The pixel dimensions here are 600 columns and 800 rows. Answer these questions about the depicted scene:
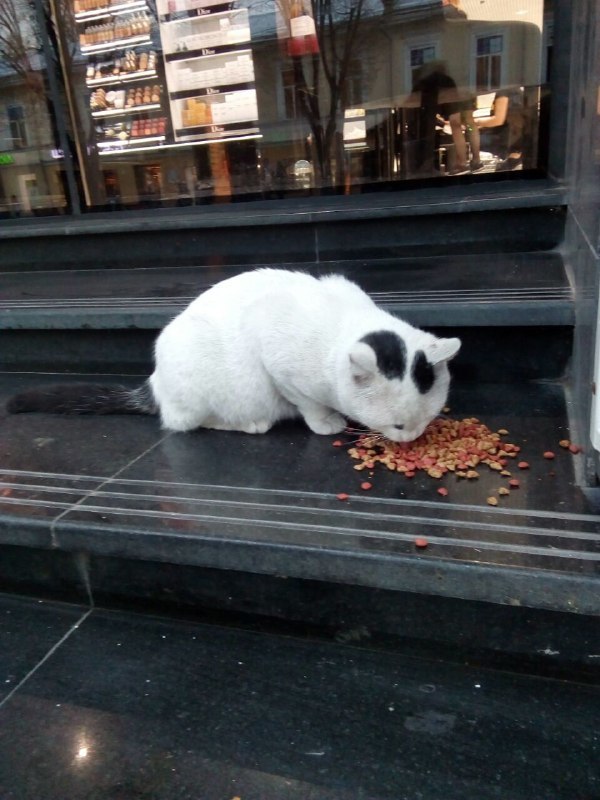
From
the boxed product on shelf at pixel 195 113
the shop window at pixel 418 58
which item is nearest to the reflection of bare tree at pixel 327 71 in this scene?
the shop window at pixel 418 58

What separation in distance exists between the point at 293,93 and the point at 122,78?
65.6 inches

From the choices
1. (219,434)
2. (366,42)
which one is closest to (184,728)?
(219,434)

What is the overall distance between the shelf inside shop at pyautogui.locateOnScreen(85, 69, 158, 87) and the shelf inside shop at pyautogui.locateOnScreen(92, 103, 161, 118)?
23 cm

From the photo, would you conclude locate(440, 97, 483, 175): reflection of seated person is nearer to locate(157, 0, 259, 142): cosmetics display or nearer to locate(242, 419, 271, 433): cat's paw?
locate(157, 0, 259, 142): cosmetics display

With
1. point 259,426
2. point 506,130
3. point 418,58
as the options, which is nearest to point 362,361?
point 259,426

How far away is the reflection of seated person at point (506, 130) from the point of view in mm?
4445

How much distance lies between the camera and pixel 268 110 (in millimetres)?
5418

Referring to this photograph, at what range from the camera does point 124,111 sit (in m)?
5.78

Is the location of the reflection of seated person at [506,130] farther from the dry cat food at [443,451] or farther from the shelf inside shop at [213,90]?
the dry cat food at [443,451]

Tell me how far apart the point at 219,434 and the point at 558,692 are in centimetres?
145

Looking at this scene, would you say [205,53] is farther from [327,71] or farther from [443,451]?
[443,451]

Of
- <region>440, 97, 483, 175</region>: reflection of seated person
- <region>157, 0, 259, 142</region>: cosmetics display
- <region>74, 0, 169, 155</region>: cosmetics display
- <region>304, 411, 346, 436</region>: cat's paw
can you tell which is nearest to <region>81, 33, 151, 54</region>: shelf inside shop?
<region>74, 0, 169, 155</region>: cosmetics display

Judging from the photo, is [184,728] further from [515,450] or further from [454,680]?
[515,450]

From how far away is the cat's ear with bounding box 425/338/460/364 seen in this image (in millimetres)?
1938
